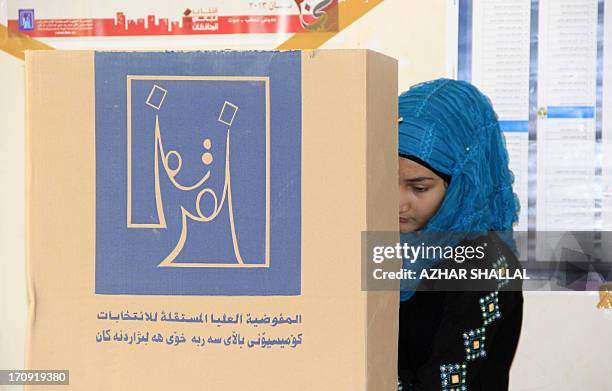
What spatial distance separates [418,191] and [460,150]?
10 cm

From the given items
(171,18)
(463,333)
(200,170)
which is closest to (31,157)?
(200,170)

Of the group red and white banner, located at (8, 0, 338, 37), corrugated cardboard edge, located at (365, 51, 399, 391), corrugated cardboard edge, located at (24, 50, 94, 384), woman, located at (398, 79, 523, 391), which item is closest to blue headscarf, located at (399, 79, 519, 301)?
woman, located at (398, 79, 523, 391)

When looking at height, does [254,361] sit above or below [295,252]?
below

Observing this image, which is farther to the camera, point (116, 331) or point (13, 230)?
point (13, 230)

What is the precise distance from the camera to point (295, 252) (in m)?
0.67

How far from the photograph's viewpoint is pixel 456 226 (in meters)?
1.31

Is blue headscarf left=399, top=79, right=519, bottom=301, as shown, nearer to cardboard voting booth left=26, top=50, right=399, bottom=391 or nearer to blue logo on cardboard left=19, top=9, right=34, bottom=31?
cardboard voting booth left=26, top=50, right=399, bottom=391

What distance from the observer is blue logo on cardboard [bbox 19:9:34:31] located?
2.49 metres

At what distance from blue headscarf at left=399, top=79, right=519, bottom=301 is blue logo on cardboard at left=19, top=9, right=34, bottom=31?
1806 millimetres

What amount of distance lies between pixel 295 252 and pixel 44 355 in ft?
0.88

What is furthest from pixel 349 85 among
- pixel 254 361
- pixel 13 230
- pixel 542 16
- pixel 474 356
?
pixel 13 230

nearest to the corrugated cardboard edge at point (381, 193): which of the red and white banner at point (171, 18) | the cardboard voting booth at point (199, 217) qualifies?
the cardboard voting booth at point (199, 217)

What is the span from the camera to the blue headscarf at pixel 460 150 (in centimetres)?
114

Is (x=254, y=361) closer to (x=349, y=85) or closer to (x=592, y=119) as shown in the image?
(x=349, y=85)
